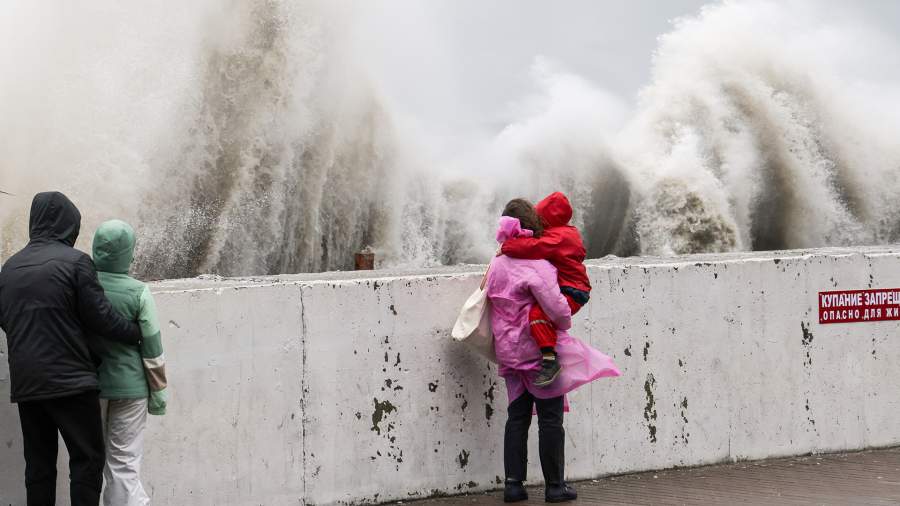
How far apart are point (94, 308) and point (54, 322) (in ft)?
0.59

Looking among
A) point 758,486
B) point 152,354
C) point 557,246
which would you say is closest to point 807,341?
point 758,486

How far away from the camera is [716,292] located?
7.11 m

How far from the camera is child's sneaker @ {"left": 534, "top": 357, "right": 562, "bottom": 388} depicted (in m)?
5.77

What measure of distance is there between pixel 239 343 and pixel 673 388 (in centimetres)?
286

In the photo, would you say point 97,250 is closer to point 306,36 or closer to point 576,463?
point 576,463

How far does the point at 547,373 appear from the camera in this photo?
19.0 feet

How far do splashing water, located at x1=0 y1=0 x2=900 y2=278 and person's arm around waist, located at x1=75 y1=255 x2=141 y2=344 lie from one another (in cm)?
1287

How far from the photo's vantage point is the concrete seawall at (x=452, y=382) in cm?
566

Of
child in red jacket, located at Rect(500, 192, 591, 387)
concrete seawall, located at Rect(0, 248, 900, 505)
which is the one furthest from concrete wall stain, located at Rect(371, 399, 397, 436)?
child in red jacket, located at Rect(500, 192, 591, 387)

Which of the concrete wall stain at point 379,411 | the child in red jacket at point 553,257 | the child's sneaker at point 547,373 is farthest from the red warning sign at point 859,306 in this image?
the concrete wall stain at point 379,411

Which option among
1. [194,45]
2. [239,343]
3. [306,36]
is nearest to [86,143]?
[194,45]

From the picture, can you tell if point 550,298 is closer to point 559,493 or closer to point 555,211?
point 555,211

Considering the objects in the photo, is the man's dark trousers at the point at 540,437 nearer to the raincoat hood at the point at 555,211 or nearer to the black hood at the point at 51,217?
the raincoat hood at the point at 555,211

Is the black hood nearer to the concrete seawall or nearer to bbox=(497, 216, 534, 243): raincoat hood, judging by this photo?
the concrete seawall
